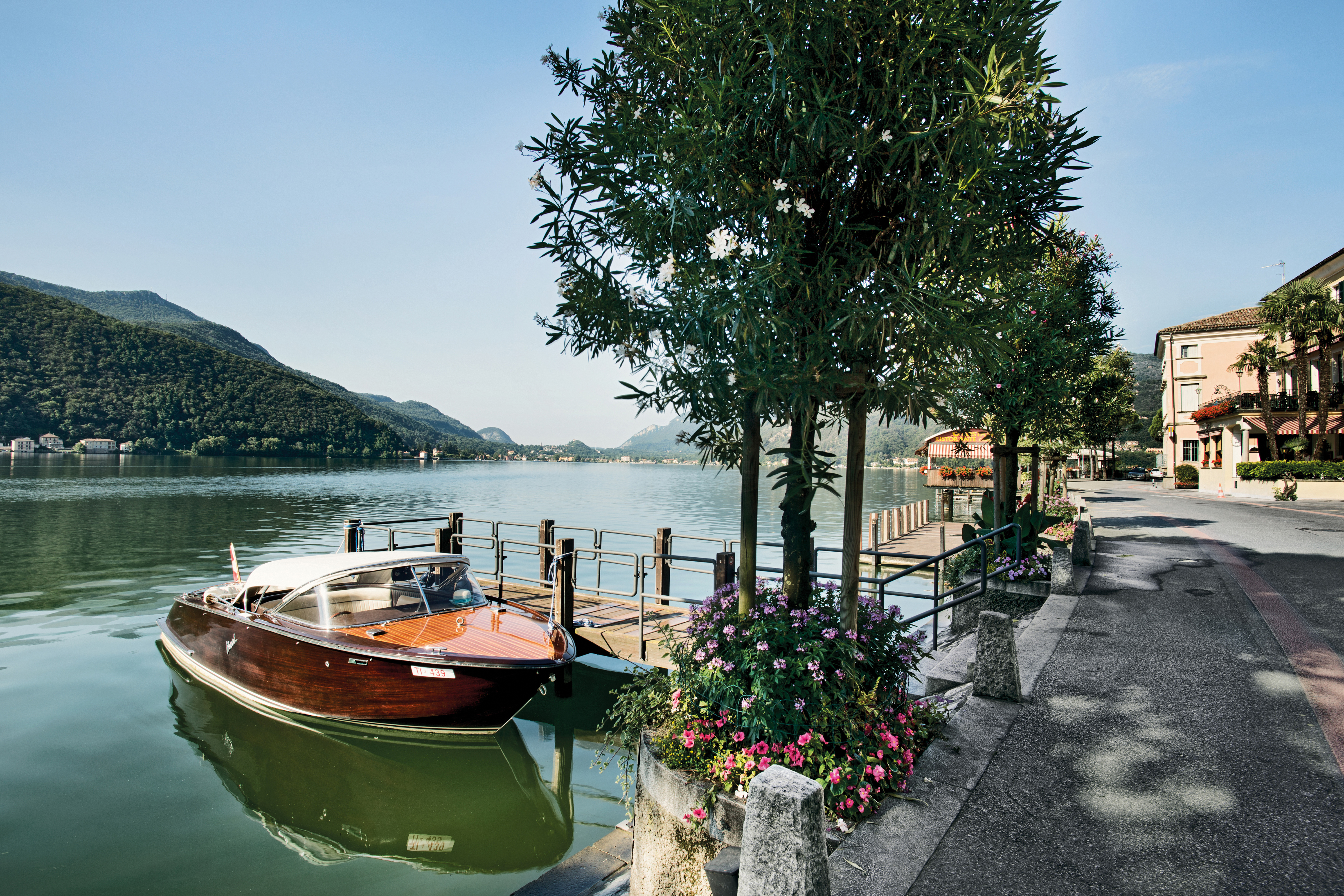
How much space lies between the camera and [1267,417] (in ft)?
113

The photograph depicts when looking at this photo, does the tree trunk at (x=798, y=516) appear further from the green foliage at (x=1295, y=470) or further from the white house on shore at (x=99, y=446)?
the white house on shore at (x=99, y=446)

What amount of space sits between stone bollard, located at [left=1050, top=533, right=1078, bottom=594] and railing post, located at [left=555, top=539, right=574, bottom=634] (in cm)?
799

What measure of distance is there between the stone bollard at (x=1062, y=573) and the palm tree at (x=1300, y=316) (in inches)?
1389

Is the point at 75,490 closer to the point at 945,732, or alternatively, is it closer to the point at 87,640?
the point at 87,640

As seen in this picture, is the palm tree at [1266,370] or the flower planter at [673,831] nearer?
the flower planter at [673,831]

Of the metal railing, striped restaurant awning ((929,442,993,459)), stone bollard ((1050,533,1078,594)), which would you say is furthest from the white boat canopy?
striped restaurant awning ((929,442,993,459))

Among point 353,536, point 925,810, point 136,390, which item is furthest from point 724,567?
point 136,390

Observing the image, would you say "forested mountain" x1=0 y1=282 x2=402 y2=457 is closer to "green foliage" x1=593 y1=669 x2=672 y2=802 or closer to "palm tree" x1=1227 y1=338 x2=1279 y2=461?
"green foliage" x1=593 y1=669 x2=672 y2=802

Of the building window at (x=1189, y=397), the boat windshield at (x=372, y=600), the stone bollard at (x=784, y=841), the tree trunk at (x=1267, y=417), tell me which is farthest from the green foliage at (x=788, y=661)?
the building window at (x=1189, y=397)

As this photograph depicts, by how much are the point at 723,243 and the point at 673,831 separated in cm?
377

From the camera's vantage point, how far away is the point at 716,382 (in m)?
3.88

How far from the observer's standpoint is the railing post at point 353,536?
17.7m

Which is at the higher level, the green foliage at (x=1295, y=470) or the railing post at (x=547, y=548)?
the green foliage at (x=1295, y=470)

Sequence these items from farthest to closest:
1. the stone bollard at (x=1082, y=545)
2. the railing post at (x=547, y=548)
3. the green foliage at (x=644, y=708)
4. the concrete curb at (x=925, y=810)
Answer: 1. the railing post at (x=547, y=548)
2. the stone bollard at (x=1082, y=545)
3. the green foliage at (x=644, y=708)
4. the concrete curb at (x=925, y=810)
